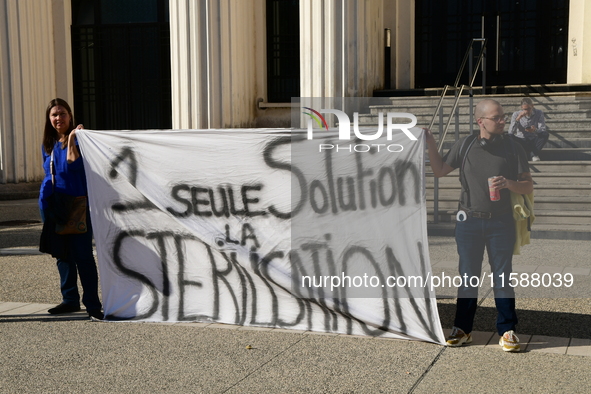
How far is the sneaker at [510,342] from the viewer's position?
16.1 ft

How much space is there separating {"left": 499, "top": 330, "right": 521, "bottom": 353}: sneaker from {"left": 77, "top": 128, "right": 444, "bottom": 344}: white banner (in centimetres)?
44

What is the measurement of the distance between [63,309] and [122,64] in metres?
13.4

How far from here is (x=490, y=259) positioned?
5.11 m

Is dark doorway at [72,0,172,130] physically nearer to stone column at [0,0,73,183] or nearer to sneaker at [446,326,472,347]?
stone column at [0,0,73,183]

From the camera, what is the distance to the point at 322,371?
181 inches

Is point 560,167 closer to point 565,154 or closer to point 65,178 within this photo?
point 565,154

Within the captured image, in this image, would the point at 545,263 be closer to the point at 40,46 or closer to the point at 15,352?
the point at 15,352

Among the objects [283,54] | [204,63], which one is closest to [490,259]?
[204,63]

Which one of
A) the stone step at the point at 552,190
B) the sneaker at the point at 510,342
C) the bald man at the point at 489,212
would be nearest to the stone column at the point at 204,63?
the stone step at the point at 552,190

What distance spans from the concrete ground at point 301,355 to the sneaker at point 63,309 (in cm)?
7

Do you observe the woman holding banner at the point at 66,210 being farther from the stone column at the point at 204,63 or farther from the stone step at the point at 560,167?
the stone column at the point at 204,63

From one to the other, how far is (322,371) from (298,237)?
1.24 metres

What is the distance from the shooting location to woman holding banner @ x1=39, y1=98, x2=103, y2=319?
610cm

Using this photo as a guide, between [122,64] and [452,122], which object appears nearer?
[452,122]
